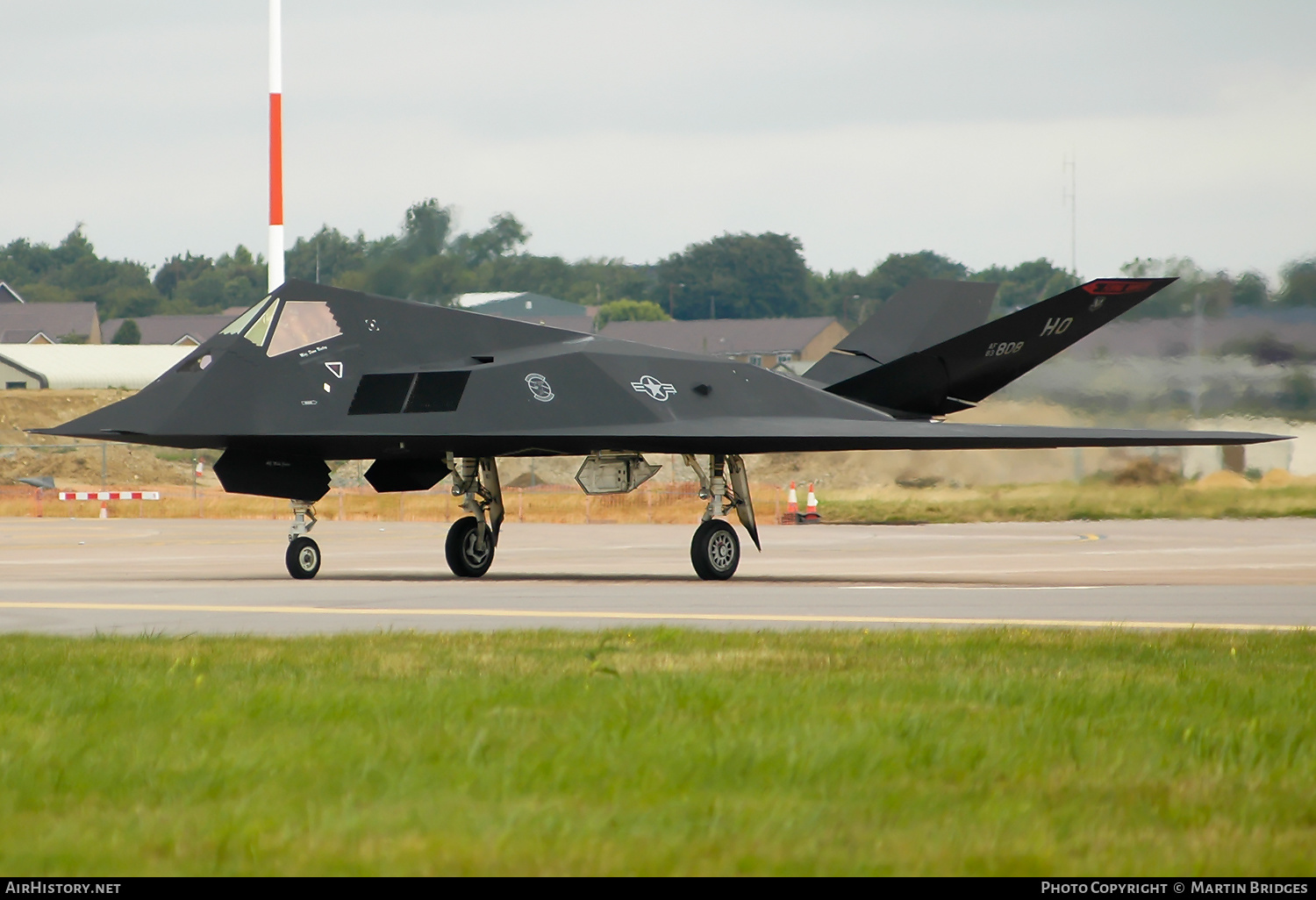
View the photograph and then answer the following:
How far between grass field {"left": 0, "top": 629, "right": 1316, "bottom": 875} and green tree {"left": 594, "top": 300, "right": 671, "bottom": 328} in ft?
383

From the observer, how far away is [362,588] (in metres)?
16.5

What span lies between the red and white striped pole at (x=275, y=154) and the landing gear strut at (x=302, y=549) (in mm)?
16353

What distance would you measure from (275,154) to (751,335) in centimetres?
8452

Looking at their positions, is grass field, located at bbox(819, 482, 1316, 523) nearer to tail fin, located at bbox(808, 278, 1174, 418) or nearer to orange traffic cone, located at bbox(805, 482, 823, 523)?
orange traffic cone, located at bbox(805, 482, 823, 523)

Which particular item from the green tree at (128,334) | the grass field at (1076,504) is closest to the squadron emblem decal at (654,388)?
the grass field at (1076,504)

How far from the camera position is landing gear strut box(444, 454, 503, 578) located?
19.1m

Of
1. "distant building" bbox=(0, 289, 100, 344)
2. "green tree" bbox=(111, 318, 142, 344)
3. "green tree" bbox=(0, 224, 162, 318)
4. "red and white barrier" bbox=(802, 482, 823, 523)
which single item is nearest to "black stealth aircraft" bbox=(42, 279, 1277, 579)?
"red and white barrier" bbox=(802, 482, 823, 523)

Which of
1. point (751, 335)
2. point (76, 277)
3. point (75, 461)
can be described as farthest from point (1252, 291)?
point (76, 277)

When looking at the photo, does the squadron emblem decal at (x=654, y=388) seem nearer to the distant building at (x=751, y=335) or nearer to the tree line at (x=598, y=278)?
the tree line at (x=598, y=278)

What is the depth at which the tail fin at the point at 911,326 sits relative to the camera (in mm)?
21859

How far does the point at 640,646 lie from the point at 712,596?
5.32 meters

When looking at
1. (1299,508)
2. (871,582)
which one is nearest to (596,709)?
(871,582)

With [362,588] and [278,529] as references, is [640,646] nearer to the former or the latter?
[362,588]

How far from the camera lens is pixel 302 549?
1803 centimetres
